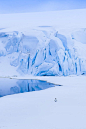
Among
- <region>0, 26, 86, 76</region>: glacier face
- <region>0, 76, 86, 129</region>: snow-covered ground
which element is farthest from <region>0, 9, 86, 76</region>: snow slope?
<region>0, 76, 86, 129</region>: snow-covered ground

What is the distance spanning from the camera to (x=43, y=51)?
26.9m

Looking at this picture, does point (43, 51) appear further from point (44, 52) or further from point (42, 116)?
point (42, 116)

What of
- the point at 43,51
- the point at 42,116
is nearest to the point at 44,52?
the point at 43,51

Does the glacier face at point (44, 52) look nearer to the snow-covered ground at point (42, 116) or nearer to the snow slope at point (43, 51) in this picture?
the snow slope at point (43, 51)

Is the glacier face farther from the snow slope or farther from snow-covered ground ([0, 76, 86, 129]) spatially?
snow-covered ground ([0, 76, 86, 129])

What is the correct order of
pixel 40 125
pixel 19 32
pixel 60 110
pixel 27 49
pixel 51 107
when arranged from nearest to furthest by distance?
pixel 40 125 < pixel 60 110 < pixel 51 107 < pixel 27 49 < pixel 19 32

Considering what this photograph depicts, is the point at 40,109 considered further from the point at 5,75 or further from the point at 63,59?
the point at 5,75

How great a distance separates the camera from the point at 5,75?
90.1 ft

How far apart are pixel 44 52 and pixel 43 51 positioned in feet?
0.64

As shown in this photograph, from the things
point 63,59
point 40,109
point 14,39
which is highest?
point 14,39

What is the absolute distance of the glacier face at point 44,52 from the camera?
2588cm

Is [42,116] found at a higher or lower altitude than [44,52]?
lower

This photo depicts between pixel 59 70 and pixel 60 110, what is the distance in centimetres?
1749

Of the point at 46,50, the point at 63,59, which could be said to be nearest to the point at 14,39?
the point at 46,50
